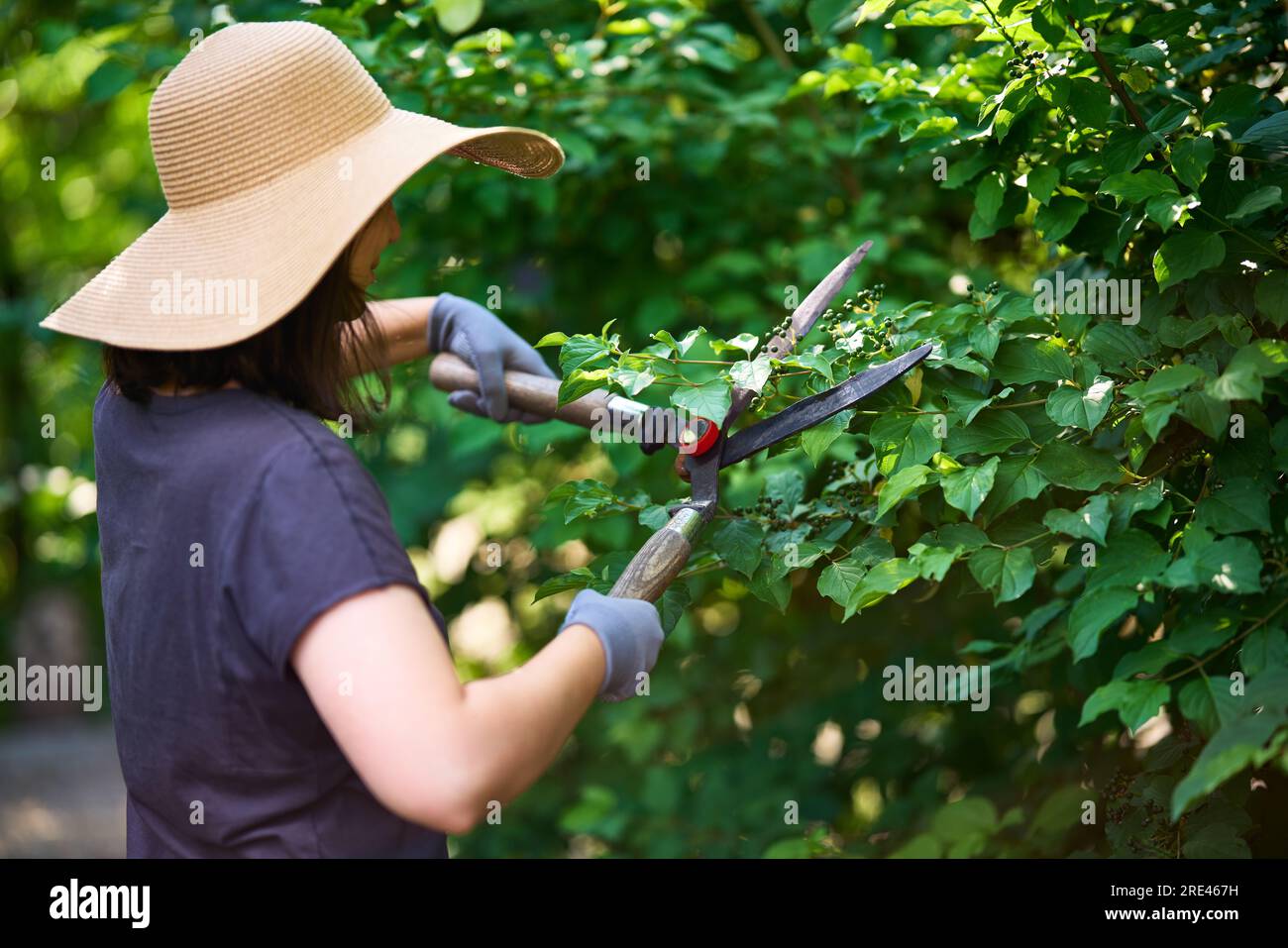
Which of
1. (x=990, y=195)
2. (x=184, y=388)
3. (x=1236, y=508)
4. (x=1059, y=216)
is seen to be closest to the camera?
(x=184, y=388)

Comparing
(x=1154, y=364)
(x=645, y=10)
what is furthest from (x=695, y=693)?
(x=1154, y=364)

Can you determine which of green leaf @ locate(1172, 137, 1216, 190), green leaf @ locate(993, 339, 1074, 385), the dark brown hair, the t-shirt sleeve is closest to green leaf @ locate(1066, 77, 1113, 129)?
green leaf @ locate(1172, 137, 1216, 190)

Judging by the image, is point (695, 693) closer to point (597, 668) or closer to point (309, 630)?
point (597, 668)

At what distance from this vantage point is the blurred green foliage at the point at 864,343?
1.79 metres

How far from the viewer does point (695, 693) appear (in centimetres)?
398

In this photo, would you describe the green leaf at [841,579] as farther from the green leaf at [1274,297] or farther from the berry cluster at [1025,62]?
the berry cluster at [1025,62]

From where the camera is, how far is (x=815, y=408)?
185cm

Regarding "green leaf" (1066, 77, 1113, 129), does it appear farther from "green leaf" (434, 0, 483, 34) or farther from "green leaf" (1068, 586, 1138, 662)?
"green leaf" (434, 0, 483, 34)

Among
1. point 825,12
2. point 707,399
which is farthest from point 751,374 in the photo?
point 825,12

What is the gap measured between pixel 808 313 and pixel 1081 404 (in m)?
0.49

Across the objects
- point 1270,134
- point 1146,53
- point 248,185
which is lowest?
point 248,185

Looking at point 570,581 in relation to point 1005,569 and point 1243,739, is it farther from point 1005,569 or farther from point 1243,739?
point 1243,739

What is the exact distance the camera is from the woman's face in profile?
1562 millimetres
